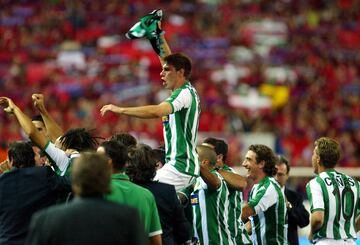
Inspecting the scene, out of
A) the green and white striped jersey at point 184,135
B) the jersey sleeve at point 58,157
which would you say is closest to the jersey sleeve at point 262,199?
the green and white striped jersey at point 184,135

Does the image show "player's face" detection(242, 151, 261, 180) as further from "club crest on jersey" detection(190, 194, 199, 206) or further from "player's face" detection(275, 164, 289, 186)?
"player's face" detection(275, 164, 289, 186)

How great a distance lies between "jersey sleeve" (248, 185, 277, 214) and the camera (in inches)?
350

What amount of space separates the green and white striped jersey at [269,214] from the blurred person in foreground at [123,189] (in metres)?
2.60

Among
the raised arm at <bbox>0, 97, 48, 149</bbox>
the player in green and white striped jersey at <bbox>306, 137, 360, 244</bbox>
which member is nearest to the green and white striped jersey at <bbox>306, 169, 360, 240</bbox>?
the player in green and white striped jersey at <bbox>306, 137, 360, 244</bbox>

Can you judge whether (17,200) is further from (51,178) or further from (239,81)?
(239,81)

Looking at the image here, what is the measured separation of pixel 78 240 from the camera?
490cm

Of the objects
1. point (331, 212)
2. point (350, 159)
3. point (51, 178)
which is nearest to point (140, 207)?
point (51, 178)

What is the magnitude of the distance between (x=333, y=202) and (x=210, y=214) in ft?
3.78

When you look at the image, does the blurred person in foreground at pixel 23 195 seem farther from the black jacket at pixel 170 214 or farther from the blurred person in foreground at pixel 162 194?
the black jacket at pixel 170 214

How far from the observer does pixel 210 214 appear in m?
8.66

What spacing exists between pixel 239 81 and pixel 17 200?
14.8 metres

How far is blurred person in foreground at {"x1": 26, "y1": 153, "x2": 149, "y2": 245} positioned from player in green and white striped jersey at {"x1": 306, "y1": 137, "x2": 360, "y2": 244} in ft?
11.0

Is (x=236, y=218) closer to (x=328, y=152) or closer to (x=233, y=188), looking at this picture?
(x=233, y=188)

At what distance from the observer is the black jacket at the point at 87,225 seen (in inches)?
192
